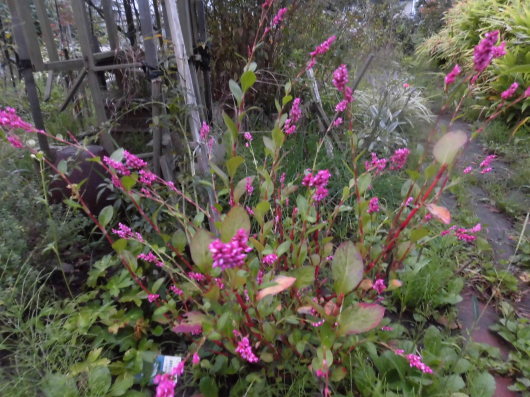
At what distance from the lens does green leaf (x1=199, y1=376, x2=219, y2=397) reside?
106cm

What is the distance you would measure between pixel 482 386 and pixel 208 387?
2.69ft

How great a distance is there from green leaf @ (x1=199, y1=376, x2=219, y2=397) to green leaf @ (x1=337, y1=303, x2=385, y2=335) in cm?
45

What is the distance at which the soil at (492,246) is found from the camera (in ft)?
4.56

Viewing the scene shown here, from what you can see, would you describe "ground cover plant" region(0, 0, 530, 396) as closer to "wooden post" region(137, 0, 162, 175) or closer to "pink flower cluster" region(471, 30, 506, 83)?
"pink flower cluster" region(471, 30, 506, 83)

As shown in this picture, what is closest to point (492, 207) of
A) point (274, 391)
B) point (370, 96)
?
point (370, 96)

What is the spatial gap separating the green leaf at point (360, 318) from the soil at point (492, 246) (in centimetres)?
35

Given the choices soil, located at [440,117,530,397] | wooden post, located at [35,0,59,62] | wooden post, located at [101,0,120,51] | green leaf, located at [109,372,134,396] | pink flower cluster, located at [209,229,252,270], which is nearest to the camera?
pink flower cluster, located at [209,229,252,270]

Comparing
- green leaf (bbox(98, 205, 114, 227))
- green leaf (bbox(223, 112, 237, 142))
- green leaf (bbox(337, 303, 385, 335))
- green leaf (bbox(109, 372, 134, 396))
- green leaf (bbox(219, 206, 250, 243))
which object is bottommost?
green leaf (bbox(109, 372, 134, 396))

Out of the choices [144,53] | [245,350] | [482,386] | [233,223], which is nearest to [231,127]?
[233,223]

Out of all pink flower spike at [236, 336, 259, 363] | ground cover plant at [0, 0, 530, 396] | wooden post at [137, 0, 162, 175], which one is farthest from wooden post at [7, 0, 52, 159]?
pink flower spike at [236, 336, 259, 363]

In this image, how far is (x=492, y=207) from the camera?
2518 mm

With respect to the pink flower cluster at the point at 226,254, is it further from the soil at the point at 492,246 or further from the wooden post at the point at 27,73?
the wooden post at the point at 27,73

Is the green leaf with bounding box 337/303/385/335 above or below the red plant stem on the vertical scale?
below

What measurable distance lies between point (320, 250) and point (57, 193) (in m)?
1.43
